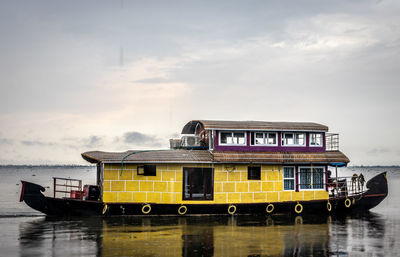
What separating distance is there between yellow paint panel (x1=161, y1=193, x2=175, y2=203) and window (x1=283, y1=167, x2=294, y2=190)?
6.33m

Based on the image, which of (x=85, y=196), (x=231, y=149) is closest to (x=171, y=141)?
(x=231, y=149)

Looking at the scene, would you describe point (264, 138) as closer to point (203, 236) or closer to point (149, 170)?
point (149, 170)

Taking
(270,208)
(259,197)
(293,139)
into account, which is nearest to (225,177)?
(259,197)

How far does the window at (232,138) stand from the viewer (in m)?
22.2

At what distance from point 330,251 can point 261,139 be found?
30.0 ft

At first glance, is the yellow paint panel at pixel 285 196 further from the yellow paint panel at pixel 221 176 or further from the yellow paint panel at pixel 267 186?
the yellow paint panel at pixel 221 176

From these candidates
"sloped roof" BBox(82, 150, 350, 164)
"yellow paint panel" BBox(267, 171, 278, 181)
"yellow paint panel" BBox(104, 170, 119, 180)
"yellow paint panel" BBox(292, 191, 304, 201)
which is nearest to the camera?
"yellow paint panel" BBox(104, 170, 119, 180)

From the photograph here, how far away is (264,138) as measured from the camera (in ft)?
73.8

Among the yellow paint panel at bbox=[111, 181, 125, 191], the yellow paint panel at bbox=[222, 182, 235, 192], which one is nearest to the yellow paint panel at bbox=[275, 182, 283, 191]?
the yellow paint panel at bbox=[222, 182, 235, 192]

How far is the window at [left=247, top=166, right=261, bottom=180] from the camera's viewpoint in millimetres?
21750

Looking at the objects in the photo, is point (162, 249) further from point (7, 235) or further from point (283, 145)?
point (283, 145)

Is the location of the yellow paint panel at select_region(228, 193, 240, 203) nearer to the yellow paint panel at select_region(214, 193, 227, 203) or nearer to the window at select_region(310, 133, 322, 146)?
the yellow paint panel at select_region(214, 193, 227, 203)

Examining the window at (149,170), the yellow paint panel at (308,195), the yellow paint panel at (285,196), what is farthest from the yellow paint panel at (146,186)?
the yellow paint panel at (308,195)

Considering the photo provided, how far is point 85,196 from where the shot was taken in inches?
829
